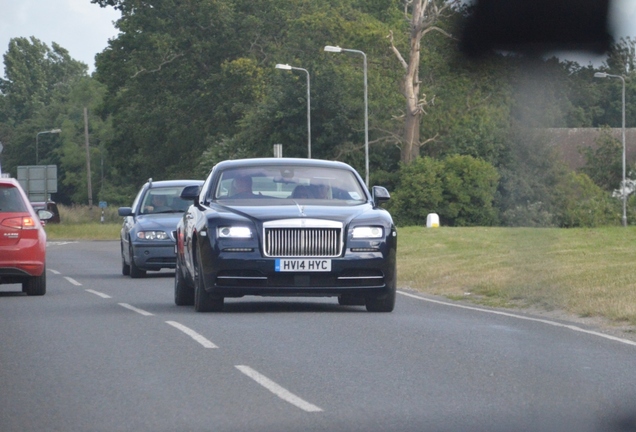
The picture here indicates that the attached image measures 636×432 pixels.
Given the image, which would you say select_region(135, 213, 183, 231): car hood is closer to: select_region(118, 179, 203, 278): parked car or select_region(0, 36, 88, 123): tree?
select_region(118, 179, 203, 278): parked car

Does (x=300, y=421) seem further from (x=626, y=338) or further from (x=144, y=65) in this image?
(x=144, y=65)

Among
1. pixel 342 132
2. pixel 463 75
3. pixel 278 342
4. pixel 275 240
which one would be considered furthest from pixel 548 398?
pixel 342 132

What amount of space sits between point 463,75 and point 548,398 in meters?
4.91

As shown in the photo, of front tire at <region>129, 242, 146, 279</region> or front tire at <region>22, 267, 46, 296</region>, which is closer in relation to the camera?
front tire at <region>22, 267, 46, 296</region>

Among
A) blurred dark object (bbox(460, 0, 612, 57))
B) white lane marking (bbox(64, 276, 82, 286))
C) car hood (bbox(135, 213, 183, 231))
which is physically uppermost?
blurred dark object (bbox(460, 0, 612, 57))

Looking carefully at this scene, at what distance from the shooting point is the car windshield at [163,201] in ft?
78.6

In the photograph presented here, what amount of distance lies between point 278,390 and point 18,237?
1027cm

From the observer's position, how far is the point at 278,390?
7.88 meters

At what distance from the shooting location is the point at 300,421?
6.64 meters

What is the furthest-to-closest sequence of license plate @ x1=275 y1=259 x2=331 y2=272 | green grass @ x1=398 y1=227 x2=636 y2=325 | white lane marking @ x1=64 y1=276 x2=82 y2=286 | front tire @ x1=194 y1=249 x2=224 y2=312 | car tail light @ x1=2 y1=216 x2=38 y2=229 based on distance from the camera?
white lane marking @ x1=64 y1=276 x2=82 y2=286
car tail light @ x1=2 y1=216 x2=38 y2=229
front tire @ x1=194 y1=249 x2=224 y2=312
license plate @ x1=275 y1=259 x2=331 y2=272
green grass @ x1=398 y1=227 x2=636 y2=325

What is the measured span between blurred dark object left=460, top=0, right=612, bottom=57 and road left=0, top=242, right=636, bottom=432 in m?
1.27

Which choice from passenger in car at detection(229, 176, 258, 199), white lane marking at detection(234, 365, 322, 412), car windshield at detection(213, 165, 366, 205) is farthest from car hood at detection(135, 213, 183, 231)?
white lane marking at detection(234, 365, 322, 412)

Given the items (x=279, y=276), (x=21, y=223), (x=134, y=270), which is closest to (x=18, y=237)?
(x=21, y=223)

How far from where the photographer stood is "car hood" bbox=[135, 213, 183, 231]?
22844mm
